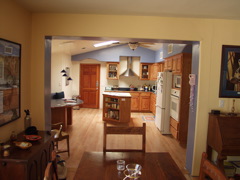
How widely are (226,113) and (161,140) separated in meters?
2.16

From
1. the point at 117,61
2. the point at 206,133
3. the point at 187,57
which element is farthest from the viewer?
the point at 117,61

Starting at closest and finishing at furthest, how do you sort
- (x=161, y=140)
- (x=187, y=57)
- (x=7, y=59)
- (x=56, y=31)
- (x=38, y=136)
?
(x=7, y=59) → (x=38, y=136) → (x=56, y=31) → (x=187, y=57) → (x=161, y=140)

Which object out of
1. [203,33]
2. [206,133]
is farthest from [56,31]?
[206,133]

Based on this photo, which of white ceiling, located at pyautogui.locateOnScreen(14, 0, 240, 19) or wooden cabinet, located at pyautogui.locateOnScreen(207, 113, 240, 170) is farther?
wooden cabinet, located at pyautogui.locateOnScreen(207, 113, 240, 170)

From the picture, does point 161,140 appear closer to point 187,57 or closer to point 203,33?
point 187,57

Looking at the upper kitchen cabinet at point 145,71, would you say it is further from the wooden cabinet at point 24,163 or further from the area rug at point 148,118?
the wooden cabinet at point 24,163

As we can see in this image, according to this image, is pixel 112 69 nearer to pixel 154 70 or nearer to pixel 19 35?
pixel 154 70

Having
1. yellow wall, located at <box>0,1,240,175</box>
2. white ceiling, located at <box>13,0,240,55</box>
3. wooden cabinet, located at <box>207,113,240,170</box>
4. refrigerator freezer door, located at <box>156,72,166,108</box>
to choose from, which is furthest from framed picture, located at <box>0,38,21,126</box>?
refrigerator freezer door, located at <box>156,72,166,108</box>

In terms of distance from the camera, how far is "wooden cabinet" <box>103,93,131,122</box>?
5869 millimetres

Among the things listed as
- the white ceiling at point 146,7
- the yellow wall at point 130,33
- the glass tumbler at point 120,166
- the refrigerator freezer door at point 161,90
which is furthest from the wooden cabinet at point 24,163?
the refrigerator freezer door at point 161,90

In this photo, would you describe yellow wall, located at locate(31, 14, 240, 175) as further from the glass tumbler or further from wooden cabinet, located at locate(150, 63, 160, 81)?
wooden cabinet, located at locate(150, 63, 160, 81)

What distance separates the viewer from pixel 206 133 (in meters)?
2.91

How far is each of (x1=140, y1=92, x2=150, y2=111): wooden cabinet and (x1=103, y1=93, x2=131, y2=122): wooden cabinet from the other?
2083 mm

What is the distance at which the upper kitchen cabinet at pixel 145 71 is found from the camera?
8.09m
